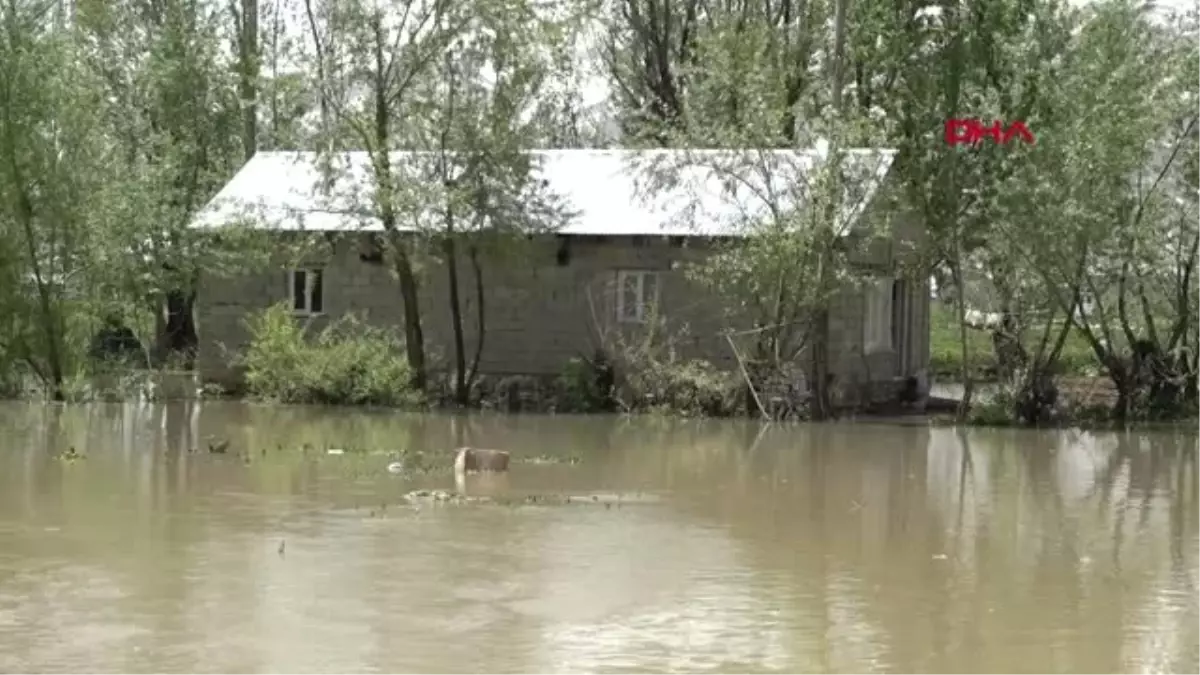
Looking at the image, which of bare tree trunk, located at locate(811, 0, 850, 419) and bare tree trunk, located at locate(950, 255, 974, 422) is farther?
bare tree trunk, located at locate(950, 255, 974, 422)

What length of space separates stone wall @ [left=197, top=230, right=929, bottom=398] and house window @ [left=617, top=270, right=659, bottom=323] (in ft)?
0.35

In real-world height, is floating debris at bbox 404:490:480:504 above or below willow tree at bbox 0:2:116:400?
below

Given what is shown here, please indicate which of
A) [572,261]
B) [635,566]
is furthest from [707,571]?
[572,261]

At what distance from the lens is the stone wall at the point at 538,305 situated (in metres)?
27.0

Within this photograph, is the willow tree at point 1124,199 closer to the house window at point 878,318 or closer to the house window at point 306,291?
the house window at point 878,318

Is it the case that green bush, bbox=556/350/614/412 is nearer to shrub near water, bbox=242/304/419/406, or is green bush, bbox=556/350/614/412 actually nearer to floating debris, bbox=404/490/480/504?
shrub near water, bbox=242/304/419/406

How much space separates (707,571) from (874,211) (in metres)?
14.7

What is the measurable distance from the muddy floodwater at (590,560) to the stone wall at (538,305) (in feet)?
20.9

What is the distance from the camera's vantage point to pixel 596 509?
14555 mm

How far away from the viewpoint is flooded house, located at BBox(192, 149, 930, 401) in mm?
25656

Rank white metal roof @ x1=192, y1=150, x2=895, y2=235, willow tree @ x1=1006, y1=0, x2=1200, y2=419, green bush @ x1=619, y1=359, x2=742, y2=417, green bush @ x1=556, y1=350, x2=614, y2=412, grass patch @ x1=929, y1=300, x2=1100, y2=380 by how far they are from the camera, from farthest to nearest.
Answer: grass patch @ x1=929, y1=300, x2=1100, y2=380
green bush @ x1=556, y1=350, x2=614, y2=412
green bush @ x1=619, y1=359, x2=742, y2=417
white metal roof @ x1=192, y1=150, x2=895, y2=235
willow tree @ x1=1006, y1=0, x2=1200, y2=419

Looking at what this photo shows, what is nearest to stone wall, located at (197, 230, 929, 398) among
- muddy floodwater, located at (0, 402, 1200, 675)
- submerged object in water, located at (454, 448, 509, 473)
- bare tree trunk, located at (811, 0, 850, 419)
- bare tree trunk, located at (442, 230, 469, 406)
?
bare tree trunk, located at (442, 230, 469, 406)

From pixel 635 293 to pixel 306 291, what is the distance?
5834 millimetres

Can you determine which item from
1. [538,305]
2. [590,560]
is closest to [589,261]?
[538,305]
